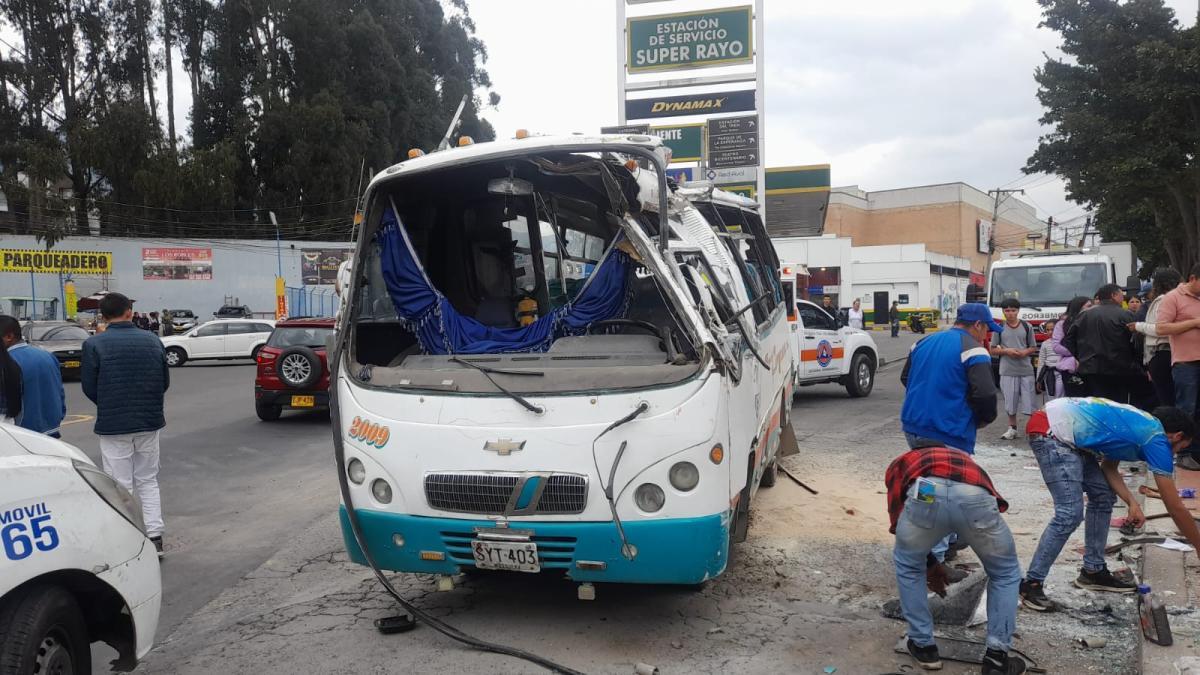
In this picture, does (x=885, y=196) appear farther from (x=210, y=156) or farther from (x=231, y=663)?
(x=231, y=663)

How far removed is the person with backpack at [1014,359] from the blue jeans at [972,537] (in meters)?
7.08

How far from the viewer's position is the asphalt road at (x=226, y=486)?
250 inches

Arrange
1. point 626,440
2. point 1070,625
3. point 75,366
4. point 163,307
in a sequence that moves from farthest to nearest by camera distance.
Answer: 1. point 163,307
2. point 75,366
3. point 1070,625
4. point 626,440

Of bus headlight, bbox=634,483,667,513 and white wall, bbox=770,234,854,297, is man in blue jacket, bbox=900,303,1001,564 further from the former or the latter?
white wall, bbox=770,234,854,297

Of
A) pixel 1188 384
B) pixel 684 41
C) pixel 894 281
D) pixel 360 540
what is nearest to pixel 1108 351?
pixel 1188 384

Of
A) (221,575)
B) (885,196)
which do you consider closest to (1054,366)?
(221,575)

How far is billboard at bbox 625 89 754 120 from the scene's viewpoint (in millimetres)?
18141

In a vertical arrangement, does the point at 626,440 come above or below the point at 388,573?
above

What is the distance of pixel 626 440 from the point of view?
176 inches

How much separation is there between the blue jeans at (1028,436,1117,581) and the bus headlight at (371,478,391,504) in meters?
3.54

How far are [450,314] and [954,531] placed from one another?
3.26 meters

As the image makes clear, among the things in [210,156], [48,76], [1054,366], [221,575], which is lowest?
[221,575]

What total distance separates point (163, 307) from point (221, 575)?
139ft

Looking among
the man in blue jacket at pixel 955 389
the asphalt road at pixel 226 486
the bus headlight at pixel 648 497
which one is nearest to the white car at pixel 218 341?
the asphalt road at pixel 226 486
